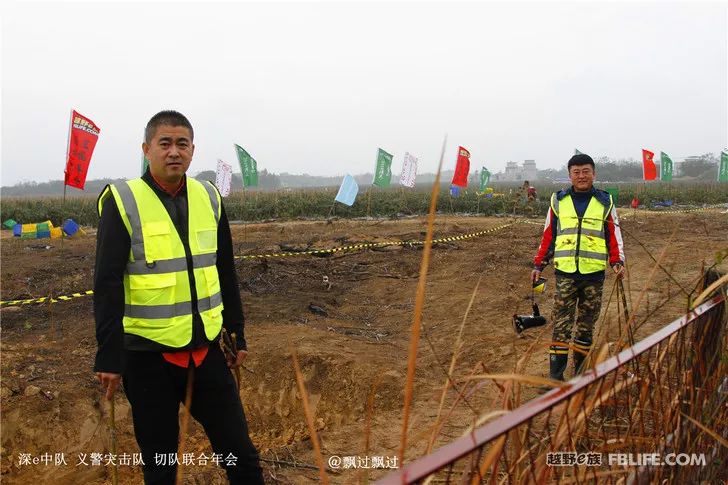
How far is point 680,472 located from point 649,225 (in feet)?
51.2

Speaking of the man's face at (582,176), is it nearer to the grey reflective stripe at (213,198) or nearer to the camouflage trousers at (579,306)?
the camouflage trousers at (579,306)

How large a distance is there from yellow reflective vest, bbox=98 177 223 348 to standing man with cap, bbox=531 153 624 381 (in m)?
2.76

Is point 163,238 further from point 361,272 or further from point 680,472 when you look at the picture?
point 361,272

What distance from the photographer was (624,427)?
1.57 m

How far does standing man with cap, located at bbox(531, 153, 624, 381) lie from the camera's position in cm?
379

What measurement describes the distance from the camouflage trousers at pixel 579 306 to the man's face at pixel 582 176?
724 mm

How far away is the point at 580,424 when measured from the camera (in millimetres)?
1102

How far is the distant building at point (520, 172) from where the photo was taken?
108 meters

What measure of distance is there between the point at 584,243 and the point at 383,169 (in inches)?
595

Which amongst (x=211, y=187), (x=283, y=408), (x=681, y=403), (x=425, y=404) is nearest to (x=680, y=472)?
(x=681, y=403)

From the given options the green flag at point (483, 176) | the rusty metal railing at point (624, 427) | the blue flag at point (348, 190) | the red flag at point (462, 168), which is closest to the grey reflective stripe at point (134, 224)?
the rusty metal railing at point (624, 427)

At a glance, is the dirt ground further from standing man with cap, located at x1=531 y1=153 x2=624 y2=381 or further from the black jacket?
the black jacket

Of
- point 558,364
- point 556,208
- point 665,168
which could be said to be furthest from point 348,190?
point 665,168

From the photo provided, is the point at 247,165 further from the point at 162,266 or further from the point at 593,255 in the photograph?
the point at 162,266
